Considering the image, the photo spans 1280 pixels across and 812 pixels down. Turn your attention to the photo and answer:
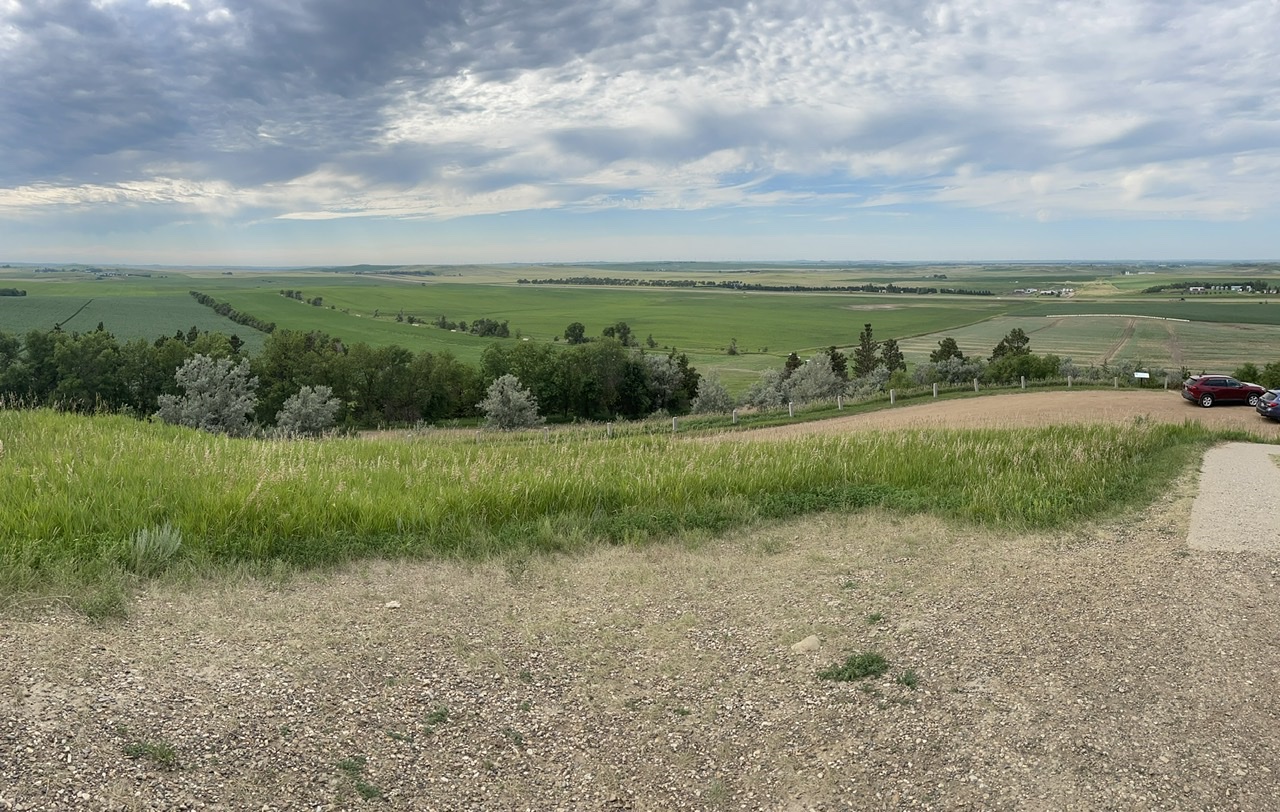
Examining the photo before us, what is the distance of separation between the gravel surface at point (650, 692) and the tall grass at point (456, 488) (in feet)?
2.73

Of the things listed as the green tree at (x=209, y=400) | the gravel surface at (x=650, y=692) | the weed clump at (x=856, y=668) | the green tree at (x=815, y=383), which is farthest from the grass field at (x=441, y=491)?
the green tree at (x=815, y=383)

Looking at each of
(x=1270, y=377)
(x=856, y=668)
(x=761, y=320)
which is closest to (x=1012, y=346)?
(x=1270, y=377)

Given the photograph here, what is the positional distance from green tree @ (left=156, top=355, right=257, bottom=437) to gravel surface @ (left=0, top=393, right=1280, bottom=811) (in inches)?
1253

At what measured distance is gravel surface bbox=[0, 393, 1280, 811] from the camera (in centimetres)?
410

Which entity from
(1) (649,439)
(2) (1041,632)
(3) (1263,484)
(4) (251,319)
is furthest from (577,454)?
(4) (251,319)

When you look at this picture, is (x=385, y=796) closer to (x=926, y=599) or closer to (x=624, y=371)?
(x=926, y=599)

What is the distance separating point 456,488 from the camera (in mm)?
8984

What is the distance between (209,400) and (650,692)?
36.4 m

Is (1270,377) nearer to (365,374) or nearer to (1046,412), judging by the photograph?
(1046,412)

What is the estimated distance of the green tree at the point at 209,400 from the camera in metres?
34.3

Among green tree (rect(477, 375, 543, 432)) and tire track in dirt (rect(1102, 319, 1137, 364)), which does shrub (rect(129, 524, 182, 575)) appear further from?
tire track in dirt (rect(1102, 319, 1137, 364))

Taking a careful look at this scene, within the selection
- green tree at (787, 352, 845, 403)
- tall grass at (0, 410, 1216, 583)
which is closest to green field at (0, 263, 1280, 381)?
green tree at (787, 352, 845, 403)

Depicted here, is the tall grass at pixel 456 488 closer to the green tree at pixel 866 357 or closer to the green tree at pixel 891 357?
the green tree at pixel 891 357

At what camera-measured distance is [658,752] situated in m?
4.51
